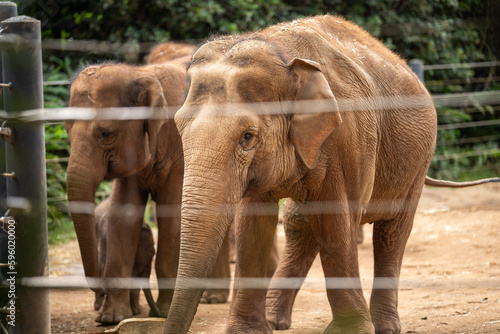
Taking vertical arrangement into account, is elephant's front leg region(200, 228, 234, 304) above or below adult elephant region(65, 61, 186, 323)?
below

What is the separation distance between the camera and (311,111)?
10.0 ft

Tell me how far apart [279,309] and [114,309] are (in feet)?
3.59

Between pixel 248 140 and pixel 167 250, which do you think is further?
pixel 167 250

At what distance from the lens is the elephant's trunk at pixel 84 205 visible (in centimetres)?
400

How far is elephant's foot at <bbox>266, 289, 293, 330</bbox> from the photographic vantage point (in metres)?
3.97

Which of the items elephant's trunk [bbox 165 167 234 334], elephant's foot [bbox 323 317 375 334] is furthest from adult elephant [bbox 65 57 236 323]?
elephant's trunk [bbox 165 167 234 334]

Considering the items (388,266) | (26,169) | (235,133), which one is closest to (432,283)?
(388,266)

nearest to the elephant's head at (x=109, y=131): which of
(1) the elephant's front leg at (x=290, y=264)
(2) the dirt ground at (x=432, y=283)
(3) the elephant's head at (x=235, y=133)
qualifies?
(2) the dirt ground at (x=432, y=283)

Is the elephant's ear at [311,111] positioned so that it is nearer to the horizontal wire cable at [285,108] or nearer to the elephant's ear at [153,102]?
the horizontal wire cable at [285,108]

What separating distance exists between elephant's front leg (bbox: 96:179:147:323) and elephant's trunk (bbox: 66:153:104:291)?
353 millimetres

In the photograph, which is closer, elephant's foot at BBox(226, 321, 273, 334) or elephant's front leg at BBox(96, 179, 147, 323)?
elephant's foot at BBox(226, 321, 273, 334)

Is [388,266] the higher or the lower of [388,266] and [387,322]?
the higher

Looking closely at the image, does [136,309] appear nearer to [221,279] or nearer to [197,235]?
[221,279]

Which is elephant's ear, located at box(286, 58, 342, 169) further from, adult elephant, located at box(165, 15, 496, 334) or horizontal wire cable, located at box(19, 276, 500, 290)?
horizontal wire cable, located at box(19, 276, 500, 290)
